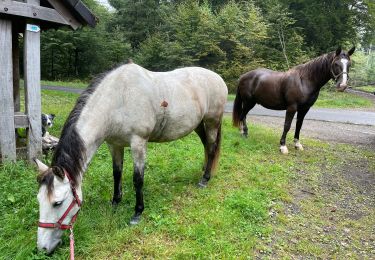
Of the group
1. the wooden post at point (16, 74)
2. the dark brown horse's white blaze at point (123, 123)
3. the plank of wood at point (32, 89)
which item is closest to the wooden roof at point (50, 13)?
the plank of wood at point (32, 89)

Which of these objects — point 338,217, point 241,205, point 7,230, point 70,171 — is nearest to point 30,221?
point 7,230

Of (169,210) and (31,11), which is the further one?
(31,11)

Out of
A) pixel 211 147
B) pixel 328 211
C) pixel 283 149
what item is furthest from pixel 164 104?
pixel 283 149

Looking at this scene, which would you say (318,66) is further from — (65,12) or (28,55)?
(28,55)

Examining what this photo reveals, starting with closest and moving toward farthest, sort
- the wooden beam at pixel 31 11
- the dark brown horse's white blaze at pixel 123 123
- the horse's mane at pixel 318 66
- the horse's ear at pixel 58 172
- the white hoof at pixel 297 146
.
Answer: the horse's ear at pixel 58 172, the dark brown horse's white blaze at pixel 123 123, the wooden beam at pixel 31 11, the horse's mane at pixel 318 66, the white hoof at pixel 297 146

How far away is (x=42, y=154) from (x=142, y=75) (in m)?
2.35

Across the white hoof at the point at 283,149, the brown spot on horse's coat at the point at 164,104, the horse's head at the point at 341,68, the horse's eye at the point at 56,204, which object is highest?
the horse's head at the point at 341,68

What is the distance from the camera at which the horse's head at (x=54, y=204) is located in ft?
7.96

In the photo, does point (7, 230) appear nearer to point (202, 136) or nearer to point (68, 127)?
point (68, 127)

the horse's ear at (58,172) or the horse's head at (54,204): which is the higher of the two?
the horse's ear at (58,172)

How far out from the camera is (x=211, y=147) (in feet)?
15.3

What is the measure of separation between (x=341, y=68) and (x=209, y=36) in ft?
43.2

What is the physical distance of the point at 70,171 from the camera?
259 cm

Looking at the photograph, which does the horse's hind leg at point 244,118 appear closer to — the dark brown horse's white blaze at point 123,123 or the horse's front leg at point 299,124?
the horse's front leg at point 299,124
